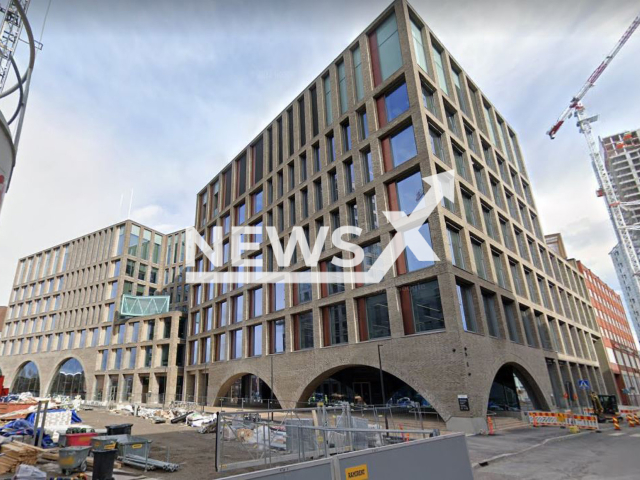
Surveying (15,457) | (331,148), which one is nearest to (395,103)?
(331,148)

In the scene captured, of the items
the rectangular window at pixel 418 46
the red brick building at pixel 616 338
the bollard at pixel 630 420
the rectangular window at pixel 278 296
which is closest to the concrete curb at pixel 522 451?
the bollard at pixel 630 420

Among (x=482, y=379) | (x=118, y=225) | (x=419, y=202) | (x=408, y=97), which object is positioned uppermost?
(x=118, y=225)

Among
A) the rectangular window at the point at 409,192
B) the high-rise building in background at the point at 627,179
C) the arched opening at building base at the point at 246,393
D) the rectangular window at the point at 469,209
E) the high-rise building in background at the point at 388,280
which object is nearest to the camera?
the high-rise building in background at the point at 388,280

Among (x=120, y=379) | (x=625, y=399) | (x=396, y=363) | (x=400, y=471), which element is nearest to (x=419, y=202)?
(x=396, y=363)

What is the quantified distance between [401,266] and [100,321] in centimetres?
5830

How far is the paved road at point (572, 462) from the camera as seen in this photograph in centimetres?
1163

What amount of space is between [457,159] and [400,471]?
29824mm

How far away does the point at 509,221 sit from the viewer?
123 feet

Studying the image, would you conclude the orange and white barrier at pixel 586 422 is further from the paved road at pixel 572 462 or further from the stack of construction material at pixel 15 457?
→ the stack of construction material at pixel 15 457

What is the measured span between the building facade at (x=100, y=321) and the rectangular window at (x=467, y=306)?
43.6 m

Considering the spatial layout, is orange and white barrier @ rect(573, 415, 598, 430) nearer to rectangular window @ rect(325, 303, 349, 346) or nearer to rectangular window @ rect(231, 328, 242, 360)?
rectangular window @ rect(325, 303, 349, 346)

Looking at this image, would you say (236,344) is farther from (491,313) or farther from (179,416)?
(491,313)

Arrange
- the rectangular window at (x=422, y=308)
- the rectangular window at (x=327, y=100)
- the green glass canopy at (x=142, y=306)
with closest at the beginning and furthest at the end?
the rectangular window at (x=422, y=308)
the rectangular window at (x=327, y=100)
the green glass canopy at (x=142, y=306)

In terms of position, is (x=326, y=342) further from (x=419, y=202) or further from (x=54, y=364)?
(x=54, y=364)
